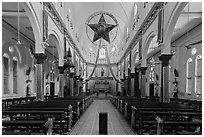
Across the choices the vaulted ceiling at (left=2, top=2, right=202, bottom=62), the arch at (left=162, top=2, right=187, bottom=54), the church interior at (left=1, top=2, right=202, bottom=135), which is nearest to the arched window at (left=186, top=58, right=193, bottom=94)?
the church interior at (left=1, top=2, right=202, bottom=135)

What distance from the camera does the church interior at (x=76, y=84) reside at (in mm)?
8180

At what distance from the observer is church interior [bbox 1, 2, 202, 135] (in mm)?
8180

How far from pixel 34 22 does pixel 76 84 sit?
761 inches

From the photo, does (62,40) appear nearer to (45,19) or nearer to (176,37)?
(45,19)

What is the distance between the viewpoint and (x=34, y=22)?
12586 mm

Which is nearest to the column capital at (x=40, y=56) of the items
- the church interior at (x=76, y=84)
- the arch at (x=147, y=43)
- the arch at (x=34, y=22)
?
the church interior at (x=76, y=84)

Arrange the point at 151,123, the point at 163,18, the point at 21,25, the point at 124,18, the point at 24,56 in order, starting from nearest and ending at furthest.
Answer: the point at 151,123, the point at 163,18, the point at 21,25, the point at 24,56, the point at 124,18

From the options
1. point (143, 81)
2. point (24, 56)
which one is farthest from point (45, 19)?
point (143, 81)

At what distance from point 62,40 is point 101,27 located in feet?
12.1

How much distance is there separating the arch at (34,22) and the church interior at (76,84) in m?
0.05

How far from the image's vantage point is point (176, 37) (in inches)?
878

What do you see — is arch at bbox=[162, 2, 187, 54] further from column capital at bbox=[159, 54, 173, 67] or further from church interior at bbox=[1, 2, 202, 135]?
column capital at bbox=[159, 54, 173, 67]

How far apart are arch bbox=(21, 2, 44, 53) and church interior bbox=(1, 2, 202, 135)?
49 mm

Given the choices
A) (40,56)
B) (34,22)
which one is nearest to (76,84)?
(40,56)
